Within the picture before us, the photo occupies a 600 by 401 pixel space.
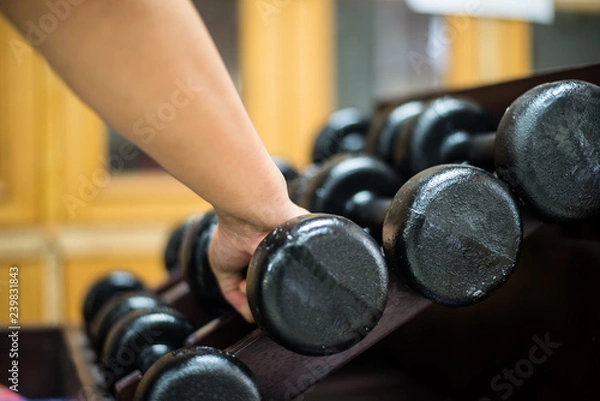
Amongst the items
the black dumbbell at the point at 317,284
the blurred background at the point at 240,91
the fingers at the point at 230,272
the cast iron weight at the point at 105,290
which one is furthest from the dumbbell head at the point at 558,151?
the blurred background at the point at 240,91

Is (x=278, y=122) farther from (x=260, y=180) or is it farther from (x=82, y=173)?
(x=260, y=180)

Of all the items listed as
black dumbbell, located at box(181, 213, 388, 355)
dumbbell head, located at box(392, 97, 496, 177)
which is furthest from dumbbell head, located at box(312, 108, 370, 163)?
black dumbbell, located at box(181, 213, 388, 355)

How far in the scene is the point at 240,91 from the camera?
2.23m

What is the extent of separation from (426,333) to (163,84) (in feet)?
1.41

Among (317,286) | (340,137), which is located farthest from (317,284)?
(340,137)

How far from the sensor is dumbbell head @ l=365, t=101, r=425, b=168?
746 millimetres

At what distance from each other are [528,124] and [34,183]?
6.31 feet

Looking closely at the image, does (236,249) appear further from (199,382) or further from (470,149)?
(470,149)

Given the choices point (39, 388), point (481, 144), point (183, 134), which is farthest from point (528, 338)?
point (39, 388)

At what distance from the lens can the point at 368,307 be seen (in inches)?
17.2

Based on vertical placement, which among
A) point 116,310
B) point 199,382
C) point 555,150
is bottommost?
point 116,310

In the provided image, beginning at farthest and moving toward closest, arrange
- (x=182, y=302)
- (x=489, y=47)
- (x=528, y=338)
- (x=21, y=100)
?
1. (x=489, y=47)
2. (x=21, y=100)
3. (x=182, y=302)
4. (x=528, y=338)

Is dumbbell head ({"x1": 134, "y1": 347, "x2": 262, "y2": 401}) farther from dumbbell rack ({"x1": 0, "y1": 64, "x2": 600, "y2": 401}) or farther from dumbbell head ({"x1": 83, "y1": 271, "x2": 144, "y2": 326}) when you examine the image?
dumbbell head ({"x1": 83, "y1": 271, "x2": 144, "y2": 326})

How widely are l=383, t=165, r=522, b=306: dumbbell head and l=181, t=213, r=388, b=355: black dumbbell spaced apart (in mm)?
26
